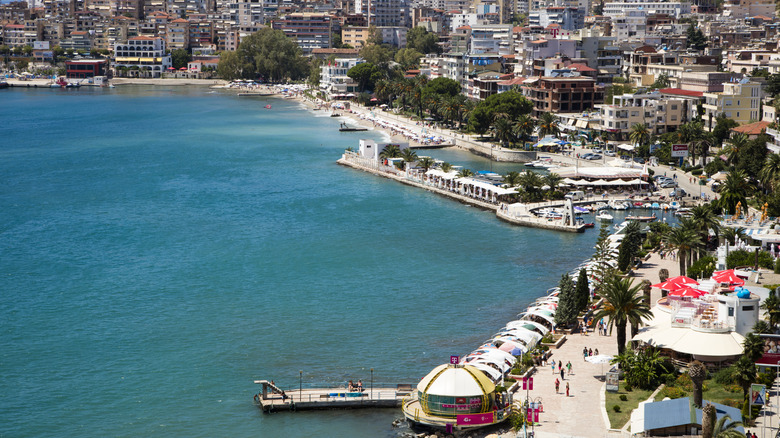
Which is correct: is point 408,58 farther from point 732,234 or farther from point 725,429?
point 725,429

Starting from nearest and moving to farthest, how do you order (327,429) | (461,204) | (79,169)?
(327,429) < (461,204) < (79,169)

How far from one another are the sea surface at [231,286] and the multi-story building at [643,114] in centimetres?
1329

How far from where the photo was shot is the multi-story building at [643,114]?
286ft

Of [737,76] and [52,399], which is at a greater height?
[737,76]

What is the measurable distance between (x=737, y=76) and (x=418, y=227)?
50.0m

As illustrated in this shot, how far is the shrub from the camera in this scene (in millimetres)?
30266

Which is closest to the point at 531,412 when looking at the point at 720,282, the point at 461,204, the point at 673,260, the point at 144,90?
the point at 720,282

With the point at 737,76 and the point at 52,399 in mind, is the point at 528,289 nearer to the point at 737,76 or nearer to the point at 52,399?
the point at 52,399

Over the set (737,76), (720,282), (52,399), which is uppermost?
(737,76)

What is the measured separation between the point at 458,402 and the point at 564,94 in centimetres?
7763

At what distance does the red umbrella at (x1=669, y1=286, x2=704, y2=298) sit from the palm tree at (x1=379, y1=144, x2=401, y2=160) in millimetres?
47713

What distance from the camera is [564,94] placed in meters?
104

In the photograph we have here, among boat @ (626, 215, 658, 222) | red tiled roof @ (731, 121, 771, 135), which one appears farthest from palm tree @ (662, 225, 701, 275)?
red tiled roof @ (731, 121, 771, 135)

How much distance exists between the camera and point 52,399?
1384 inches
